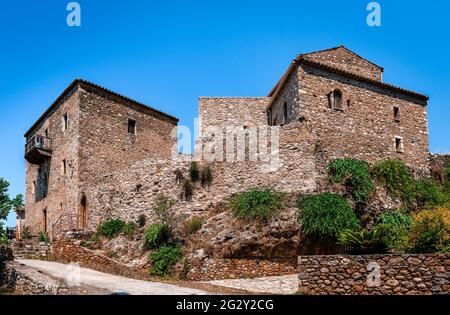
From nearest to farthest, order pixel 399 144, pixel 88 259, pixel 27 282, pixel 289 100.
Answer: pixel 27 282, pixel 88 259, pixel 289 100, pixel 399 144

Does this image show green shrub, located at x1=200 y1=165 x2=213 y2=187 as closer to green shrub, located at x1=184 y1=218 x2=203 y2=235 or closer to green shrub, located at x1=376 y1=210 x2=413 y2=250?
green shrub, located at x1=184 y1=218 x2=203 y2=235

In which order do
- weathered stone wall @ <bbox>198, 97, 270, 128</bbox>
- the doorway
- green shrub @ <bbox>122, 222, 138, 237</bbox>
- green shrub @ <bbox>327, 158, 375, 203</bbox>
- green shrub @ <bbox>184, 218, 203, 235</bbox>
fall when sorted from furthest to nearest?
weathered stone wall @ <bbox>198, 97, 270, 128</bbox> → the doorway → green shrub @ <bbox>122, 222, 138, 237</bbox> → green shrub @ <bbox>327, 158, 375, 203</bbox> → green shrub @ <bbox>184, 218, 203, 235</bbox>

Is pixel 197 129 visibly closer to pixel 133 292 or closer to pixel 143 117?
pixel 143 117

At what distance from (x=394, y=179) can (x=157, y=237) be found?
38.3 ft

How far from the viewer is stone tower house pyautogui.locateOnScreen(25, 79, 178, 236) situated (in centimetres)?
2841

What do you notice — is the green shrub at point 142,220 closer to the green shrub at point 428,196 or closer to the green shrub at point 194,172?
the green shrub at point 194,172

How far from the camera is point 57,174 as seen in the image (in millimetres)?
30578

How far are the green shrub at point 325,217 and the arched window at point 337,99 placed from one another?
8.27 m

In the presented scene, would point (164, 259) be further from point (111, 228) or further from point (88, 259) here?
point (111, 228)

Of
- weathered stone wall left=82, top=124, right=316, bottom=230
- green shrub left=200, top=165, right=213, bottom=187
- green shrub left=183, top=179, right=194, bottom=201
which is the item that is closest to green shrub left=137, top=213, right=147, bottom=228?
weathered stone wall left=82, top=124, right=316, bottom=230

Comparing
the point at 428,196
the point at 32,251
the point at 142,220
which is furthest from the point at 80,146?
the point at 428,196

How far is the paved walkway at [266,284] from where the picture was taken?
14902 mm

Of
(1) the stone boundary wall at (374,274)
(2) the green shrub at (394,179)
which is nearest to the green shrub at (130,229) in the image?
(1) the stone boundary wall at (374,274)

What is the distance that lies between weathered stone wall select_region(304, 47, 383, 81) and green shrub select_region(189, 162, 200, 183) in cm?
1124
